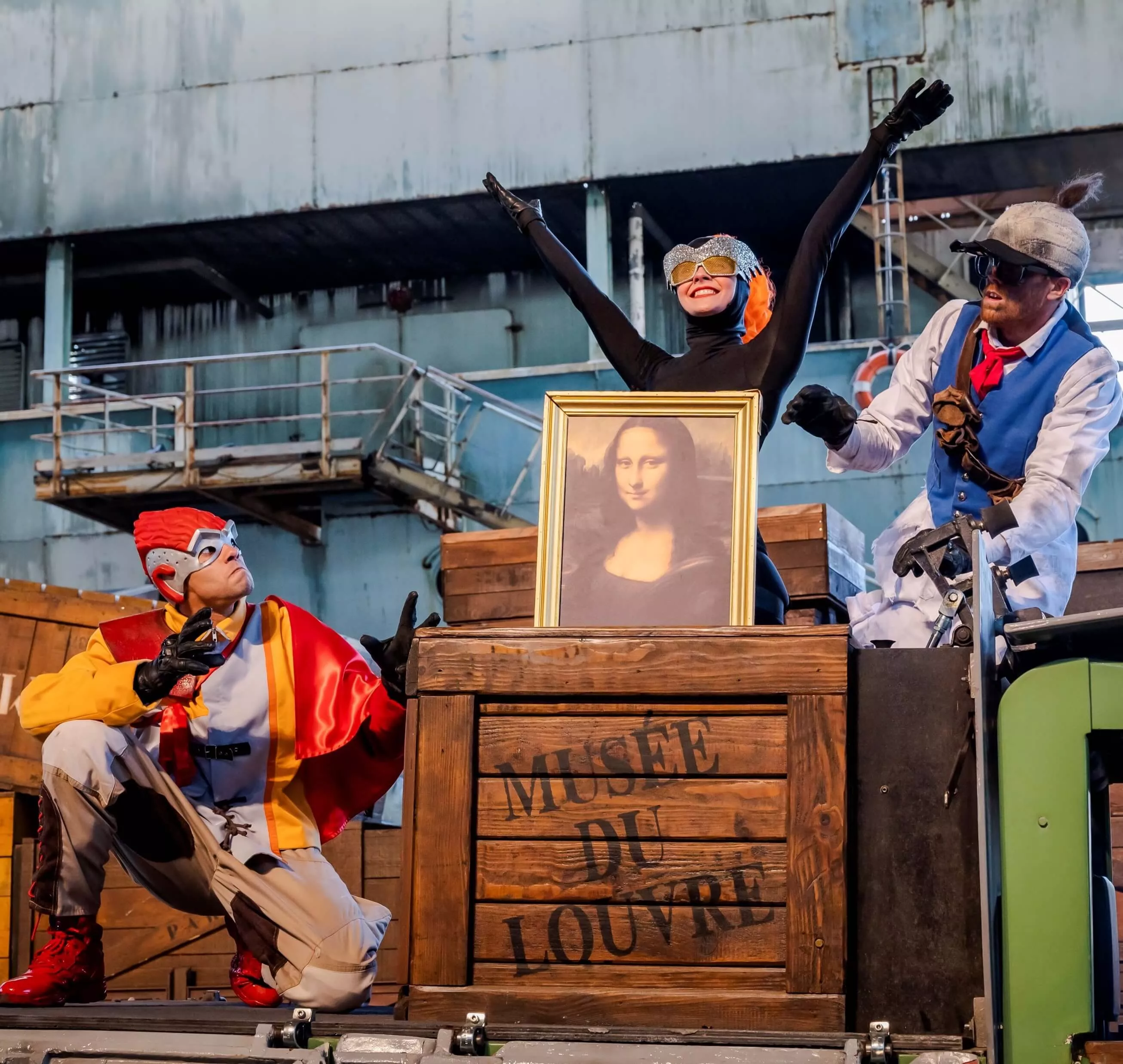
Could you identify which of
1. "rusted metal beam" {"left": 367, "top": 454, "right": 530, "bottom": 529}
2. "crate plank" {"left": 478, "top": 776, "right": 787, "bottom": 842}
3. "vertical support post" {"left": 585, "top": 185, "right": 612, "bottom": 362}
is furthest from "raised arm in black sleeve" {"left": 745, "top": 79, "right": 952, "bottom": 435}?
"vertical support post" {"left": 585, "top": 185, "right": 612, "bottom": 362}

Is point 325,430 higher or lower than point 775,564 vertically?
higher

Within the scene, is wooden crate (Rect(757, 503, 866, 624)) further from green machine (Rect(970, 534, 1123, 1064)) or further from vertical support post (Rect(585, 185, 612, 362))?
vertical support post (Rect(585, 185, 612, 362))

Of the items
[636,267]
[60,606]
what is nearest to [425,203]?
[636,267]

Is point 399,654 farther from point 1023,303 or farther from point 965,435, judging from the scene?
point 1023,303

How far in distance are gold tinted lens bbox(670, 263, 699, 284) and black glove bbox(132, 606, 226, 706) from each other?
5.40 feet

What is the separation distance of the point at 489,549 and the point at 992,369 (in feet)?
8.00

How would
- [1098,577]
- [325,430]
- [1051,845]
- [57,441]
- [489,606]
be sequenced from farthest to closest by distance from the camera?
[57,441] → [325,430] → [489,606] → [1098,577] → [1051,845]

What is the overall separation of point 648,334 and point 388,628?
3844mm

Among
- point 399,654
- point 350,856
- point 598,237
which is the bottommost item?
point 350,856

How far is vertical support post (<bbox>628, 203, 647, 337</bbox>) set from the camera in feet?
48.7

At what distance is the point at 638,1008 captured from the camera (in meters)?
3.33

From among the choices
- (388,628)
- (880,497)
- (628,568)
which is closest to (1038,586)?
(628,568)

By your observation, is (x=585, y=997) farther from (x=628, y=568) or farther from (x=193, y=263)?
(x=193, y=263)

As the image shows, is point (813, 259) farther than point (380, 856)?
No
